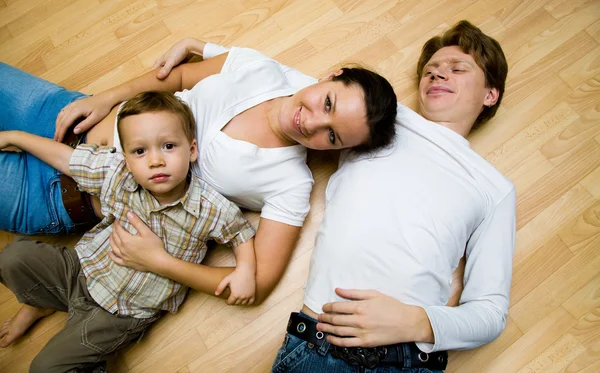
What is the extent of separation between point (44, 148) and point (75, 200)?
16 cm

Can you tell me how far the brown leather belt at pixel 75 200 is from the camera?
1100 millimetres

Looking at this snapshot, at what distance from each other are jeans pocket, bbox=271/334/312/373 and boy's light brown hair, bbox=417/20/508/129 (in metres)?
0.86

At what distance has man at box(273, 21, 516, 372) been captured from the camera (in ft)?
3.12

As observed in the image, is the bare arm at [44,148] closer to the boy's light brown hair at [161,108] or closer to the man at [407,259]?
the boy's light brown hair at [161,108]

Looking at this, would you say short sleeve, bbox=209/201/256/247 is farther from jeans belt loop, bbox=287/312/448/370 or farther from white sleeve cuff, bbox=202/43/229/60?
white sleeve cuff, bbox=202/43/229/60

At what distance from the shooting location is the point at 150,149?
971mm

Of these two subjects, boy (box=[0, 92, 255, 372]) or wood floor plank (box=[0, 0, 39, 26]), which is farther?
wood floor plank (box=[0, 0, 39, 26])

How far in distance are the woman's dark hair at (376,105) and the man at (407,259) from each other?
0.05 m

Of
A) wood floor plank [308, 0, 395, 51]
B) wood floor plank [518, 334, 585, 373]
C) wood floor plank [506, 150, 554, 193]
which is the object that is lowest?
wood floor plank [518, 334, 585, 373]

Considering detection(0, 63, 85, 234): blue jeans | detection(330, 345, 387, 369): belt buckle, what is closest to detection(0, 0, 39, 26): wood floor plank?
detection(0, 63, 85, 234): blue jeans

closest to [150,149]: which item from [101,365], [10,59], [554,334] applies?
[101,365]

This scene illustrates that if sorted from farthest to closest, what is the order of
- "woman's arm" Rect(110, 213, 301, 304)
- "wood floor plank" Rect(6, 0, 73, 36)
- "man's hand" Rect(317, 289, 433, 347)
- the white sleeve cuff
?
"wood floor plank" Rect(6, 0, 73, 36) → the white sleeve cuff → "woman's arm" Rect(110, 213, 301, 304) → "man's hand" Rect(317, 289, 433, 347)

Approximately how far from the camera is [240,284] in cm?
107

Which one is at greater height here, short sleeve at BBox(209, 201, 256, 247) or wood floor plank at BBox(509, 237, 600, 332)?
short sleeve at BBox(209, 201, 256, 247)
